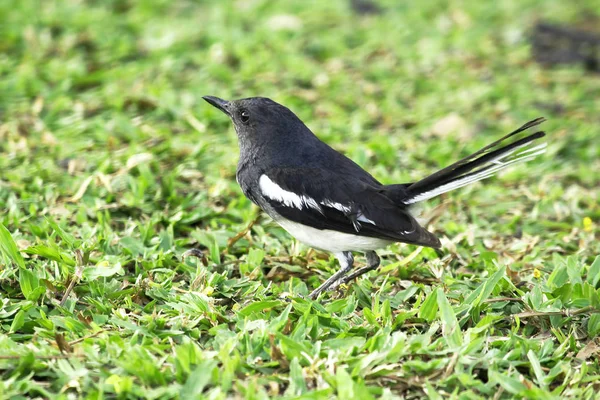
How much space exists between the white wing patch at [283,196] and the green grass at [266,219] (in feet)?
1.42

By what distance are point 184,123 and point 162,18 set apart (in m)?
2.57

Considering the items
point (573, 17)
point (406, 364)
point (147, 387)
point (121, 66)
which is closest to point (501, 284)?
point (406, 364)

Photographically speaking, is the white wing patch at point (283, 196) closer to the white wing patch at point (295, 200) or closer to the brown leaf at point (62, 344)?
the white wing patch at point (295, 200)

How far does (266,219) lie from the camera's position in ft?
18.1

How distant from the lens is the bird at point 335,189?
4195 millimetres

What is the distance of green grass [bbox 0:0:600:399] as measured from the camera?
11.6 feet

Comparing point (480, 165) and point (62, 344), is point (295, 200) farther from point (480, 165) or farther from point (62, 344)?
point (62, 344)

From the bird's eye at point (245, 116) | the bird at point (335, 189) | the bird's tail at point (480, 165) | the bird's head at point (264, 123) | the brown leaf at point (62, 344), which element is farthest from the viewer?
the bird's eye at point (245, 116)

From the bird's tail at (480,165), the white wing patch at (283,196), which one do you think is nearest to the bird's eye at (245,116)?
the white wing patch at (283,196)

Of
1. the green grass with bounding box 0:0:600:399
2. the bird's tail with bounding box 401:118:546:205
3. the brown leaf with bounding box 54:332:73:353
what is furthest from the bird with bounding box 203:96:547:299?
the brown leaf with bounding box 54:332:73:353

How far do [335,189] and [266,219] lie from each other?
114 cm

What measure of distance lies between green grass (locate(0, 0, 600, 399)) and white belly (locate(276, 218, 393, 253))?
26 centimetres

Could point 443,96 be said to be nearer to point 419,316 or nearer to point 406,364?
point 419,316

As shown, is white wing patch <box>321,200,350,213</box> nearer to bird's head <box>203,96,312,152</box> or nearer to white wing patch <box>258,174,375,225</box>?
white wing patch <box>258,174,375,225</box>
